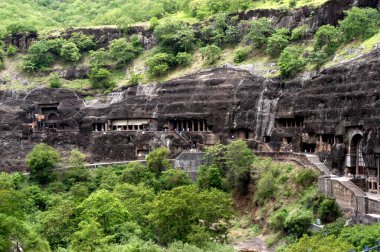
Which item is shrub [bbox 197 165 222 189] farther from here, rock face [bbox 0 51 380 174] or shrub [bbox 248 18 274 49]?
shrub [bbox 248 18 274 49]

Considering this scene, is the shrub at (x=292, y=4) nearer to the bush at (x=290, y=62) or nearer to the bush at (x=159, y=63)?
the bush at (x=290, y=62)

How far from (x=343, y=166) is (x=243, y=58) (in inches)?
1068

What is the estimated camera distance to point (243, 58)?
257 ft

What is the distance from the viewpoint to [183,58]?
8262cm

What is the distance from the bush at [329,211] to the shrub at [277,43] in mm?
30400

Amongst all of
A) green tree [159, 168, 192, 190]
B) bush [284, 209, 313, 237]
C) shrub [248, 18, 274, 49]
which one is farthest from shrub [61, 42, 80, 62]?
bush [284, 209, 313, 237]

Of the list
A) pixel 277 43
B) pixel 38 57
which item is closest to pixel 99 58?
pixel 38 57

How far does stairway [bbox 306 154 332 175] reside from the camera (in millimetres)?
53844

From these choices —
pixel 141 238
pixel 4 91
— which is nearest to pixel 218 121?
pixel 141 238

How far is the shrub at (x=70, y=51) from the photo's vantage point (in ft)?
296

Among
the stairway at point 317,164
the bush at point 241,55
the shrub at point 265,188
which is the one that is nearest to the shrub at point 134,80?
the bush at point 241,55

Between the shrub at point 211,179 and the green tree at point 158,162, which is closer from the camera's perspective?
the shrub at point 211,179

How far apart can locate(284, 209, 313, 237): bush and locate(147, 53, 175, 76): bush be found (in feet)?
119

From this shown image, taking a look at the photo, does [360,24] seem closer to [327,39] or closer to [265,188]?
[327,39]
